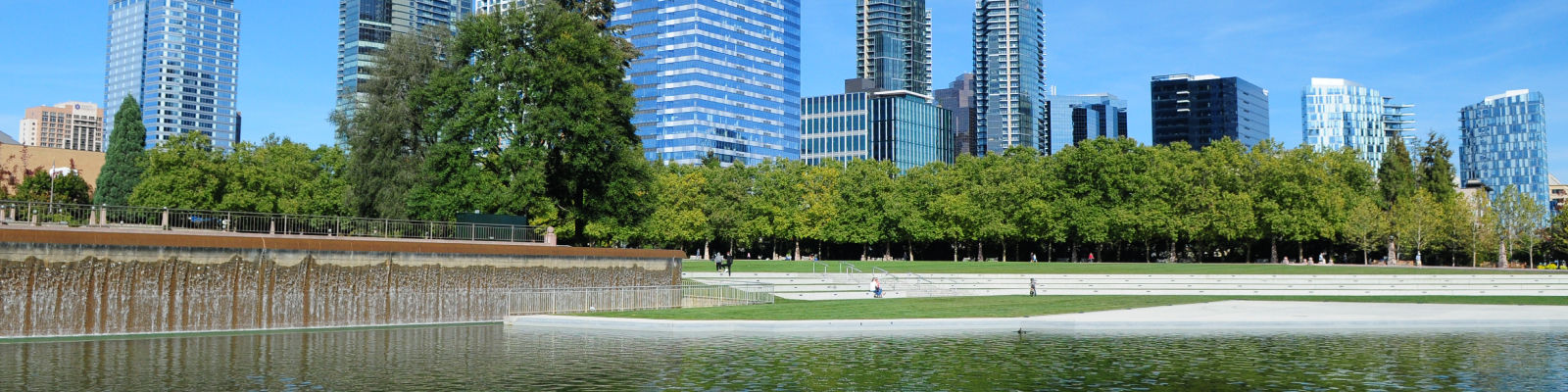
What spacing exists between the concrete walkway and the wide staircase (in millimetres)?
20346

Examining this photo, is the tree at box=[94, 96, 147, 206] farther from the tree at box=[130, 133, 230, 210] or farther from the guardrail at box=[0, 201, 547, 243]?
the guardrail at box=[0, 201, 547, 243]

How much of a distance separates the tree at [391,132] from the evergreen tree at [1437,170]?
9433 centimetres

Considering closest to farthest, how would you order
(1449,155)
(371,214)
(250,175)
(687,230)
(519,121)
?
(519,121), (371,214), (250,175), (687,230), (1449,155)

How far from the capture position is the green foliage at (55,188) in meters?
103

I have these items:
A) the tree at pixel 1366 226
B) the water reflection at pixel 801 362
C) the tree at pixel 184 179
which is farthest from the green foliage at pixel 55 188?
the tree at pixel 1366 226

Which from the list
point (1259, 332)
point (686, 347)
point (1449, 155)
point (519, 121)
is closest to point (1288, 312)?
point (1259, 332)

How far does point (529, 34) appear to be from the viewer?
53938mm

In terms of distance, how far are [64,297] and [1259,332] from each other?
35.9 meters

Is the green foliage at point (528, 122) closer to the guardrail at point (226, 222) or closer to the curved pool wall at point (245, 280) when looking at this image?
the guardrail at point (226, 222)

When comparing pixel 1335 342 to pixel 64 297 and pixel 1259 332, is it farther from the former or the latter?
pixel 64 297

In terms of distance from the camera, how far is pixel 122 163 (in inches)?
3750

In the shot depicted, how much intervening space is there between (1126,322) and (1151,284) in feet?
101

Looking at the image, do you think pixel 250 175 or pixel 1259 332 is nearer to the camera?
pixel 1259 332

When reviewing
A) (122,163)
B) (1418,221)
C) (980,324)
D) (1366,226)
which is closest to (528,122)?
(980,324)
